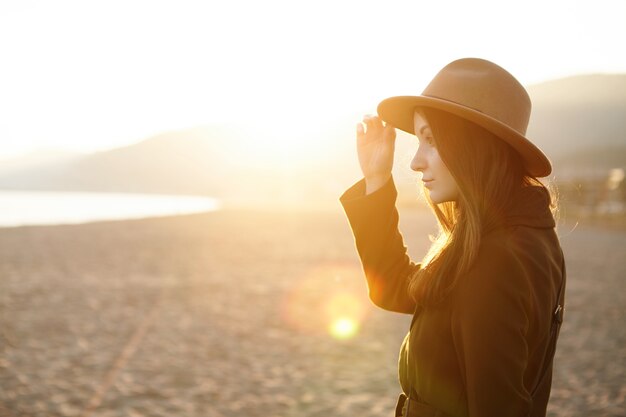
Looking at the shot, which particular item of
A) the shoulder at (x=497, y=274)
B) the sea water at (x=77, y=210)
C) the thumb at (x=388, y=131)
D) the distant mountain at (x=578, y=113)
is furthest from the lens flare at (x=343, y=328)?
the distant mountain at (x=578, y=113)

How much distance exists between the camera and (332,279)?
12.6 metres

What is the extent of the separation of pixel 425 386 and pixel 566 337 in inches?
278

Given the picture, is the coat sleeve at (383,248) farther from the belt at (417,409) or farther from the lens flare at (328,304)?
the lens flare at (328,304)

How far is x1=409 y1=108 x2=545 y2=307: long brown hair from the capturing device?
58.1 inches

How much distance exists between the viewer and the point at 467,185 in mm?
1505

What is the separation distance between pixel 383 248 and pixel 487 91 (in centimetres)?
65

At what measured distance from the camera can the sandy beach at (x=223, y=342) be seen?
16.9 feet

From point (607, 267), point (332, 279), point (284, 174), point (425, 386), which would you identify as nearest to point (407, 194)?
point (607, 267)

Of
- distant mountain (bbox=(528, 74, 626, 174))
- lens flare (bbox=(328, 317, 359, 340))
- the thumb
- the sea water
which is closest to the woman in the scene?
the thumb

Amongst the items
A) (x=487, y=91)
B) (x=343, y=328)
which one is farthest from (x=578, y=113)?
(x=487, y=91)

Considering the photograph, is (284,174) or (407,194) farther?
(284,174)

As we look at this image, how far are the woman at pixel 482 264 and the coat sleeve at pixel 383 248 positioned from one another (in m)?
0.23

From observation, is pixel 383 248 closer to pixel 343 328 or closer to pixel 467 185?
pixel 467 185

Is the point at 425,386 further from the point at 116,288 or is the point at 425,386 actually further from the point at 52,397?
the point at 116,288
